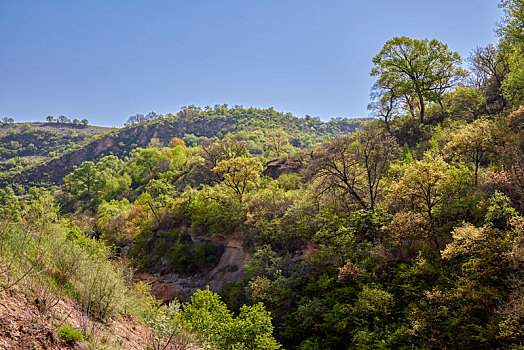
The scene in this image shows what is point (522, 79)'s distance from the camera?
59.4 ft

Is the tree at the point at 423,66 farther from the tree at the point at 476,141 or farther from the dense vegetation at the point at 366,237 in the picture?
the tree at the point at 476,141

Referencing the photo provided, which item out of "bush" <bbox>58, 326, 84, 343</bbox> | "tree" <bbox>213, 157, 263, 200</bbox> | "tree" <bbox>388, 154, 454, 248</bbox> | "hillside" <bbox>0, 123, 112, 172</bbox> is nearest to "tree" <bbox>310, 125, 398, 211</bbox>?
"tree" <bbox>388, 154, 454, 248</bbox>

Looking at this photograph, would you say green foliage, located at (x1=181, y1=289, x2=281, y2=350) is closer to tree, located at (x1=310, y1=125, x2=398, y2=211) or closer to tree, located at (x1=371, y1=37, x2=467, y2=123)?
tree, located at (x1=310, y1=125, x2=398, y2=211)

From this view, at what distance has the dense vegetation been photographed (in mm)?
9797

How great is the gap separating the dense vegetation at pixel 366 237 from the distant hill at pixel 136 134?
72.0 meters

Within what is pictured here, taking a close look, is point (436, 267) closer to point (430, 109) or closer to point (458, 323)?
point (458, 323)

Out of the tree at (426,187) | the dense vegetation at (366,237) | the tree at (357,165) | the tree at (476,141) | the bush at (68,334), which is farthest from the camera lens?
the tree at (357,165)

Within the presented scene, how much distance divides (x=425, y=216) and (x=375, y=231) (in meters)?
2.98

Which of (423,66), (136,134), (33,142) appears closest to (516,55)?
(423,66)

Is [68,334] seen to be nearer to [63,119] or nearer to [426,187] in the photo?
[426,187]

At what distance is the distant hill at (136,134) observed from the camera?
107875mm

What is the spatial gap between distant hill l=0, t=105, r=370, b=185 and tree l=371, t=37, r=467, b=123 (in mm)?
69249

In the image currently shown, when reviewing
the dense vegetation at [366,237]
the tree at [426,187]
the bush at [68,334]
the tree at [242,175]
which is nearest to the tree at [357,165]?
the dense vegetation at [366,237]

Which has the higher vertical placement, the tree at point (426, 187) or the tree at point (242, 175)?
the tree at point (242, 175)
